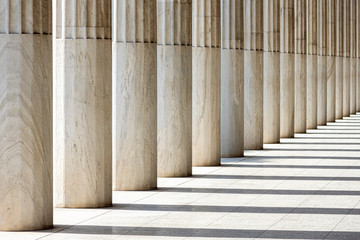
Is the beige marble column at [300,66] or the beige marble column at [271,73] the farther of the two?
the beige marble column at [300,66]

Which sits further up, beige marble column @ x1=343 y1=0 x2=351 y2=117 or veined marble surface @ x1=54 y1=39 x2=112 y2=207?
beige marble column @ x1=343 y1=0 x2=351 y2=117

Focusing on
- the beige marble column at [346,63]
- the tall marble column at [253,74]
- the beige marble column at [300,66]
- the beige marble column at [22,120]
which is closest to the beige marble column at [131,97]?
the beige marble column at [22,120]

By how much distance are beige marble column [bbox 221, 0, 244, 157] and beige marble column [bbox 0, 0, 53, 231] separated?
14.1 m

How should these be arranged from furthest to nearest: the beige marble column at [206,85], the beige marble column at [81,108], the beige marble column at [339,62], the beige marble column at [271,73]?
the beige marble column at [339,62] → the beige marble column at [271,73] → the beige marble column at [206,85] → the beige marble column at [81,108]

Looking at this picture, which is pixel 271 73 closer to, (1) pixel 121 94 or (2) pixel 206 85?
(2) pixel 206 85

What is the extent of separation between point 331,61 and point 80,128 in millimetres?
36058

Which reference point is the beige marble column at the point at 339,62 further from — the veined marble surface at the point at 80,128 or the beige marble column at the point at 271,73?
the veined marble surface at the point at 80,128

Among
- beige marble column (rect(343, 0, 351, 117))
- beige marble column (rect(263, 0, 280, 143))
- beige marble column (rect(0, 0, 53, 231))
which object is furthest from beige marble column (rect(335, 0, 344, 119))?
beige marble column (rect(0, 0, 53, 231))

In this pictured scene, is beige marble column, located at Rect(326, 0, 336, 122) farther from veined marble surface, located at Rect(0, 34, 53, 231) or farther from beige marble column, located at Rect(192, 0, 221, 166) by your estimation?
veined marble surface, located at Rect(0, 34, 53, 231)

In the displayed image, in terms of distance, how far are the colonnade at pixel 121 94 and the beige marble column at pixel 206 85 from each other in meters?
0.03

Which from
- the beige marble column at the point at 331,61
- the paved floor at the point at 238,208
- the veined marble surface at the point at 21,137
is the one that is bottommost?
the paved floor at the point at 238,208

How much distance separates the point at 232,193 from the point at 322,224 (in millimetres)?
4507

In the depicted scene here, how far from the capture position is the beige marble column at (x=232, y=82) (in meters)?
28.1

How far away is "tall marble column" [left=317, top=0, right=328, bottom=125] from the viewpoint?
47875 mm
